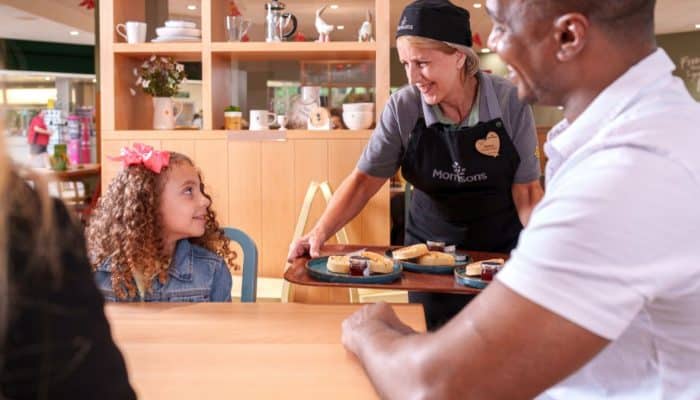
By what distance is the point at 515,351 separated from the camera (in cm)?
77

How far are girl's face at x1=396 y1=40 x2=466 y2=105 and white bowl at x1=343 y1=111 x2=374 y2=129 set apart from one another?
4.03 feet

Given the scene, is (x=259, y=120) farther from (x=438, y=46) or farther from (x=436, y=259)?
(x=436, y=259)

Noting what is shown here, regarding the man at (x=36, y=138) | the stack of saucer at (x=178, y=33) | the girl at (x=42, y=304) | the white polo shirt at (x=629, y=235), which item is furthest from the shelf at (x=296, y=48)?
the girl at (x=42, y=304)

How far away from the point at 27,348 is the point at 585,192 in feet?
1.74

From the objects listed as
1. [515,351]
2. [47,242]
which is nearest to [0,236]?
[47,242]

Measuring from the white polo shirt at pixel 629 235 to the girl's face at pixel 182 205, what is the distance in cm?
147

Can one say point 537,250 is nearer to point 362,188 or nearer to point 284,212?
point 362,188

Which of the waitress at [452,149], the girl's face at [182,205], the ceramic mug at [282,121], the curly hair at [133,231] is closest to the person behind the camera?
the curly hair at [133,231]

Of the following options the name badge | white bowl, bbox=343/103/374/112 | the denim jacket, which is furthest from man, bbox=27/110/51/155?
white bowl, bbox=343/103/374/112

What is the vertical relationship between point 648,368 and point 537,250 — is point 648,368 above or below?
below

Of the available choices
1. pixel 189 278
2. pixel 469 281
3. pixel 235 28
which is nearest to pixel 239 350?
pixel 469 281

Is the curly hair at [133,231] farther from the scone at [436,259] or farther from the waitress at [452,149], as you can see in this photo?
the scone at [436,259]

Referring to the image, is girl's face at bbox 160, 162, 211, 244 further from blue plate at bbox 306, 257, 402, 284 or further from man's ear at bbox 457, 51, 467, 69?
man's ear at bbox 457, 51, 467, 69

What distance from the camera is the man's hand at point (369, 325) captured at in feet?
3.71
